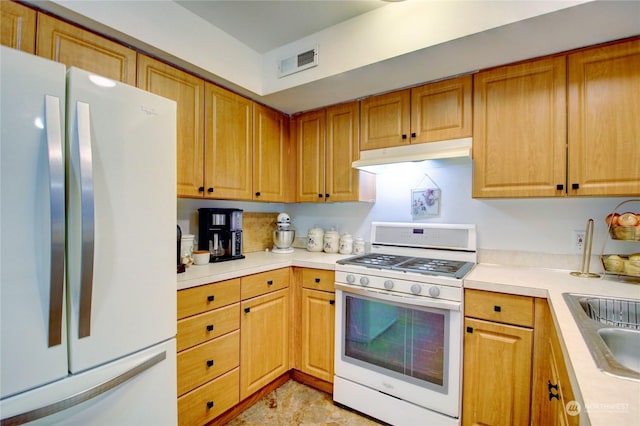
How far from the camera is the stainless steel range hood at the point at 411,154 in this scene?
183 centimetres

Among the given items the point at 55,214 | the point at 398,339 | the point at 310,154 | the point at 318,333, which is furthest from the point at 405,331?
the point at 55,214

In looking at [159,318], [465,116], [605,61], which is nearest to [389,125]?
[465,116]

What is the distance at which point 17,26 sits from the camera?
48.6 inches

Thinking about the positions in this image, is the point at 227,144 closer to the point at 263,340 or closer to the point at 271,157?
the point at 271,157

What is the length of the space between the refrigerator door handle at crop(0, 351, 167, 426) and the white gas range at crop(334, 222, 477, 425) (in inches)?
45.8

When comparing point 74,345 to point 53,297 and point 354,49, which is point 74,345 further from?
point 354,49

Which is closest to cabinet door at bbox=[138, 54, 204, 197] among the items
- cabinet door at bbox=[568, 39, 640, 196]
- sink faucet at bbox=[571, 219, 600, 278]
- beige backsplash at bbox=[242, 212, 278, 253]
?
beige backsplash at bbox=[242, 212, 278, 253]

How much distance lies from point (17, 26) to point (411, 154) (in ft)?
7.01

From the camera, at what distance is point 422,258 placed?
7.08 ft

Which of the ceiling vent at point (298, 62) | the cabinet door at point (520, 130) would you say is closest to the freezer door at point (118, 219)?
the ceiling vent at point (298, 62)

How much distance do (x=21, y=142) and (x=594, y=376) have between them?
5.42ft

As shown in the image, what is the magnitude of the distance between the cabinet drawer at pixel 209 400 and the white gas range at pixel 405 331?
678 mm

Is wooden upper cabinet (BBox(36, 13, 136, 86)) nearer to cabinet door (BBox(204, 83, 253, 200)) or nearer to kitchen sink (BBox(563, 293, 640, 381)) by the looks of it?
cabinet door (BBox(204, 83, 253, 200))

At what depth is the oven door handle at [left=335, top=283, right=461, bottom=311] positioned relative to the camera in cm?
158
